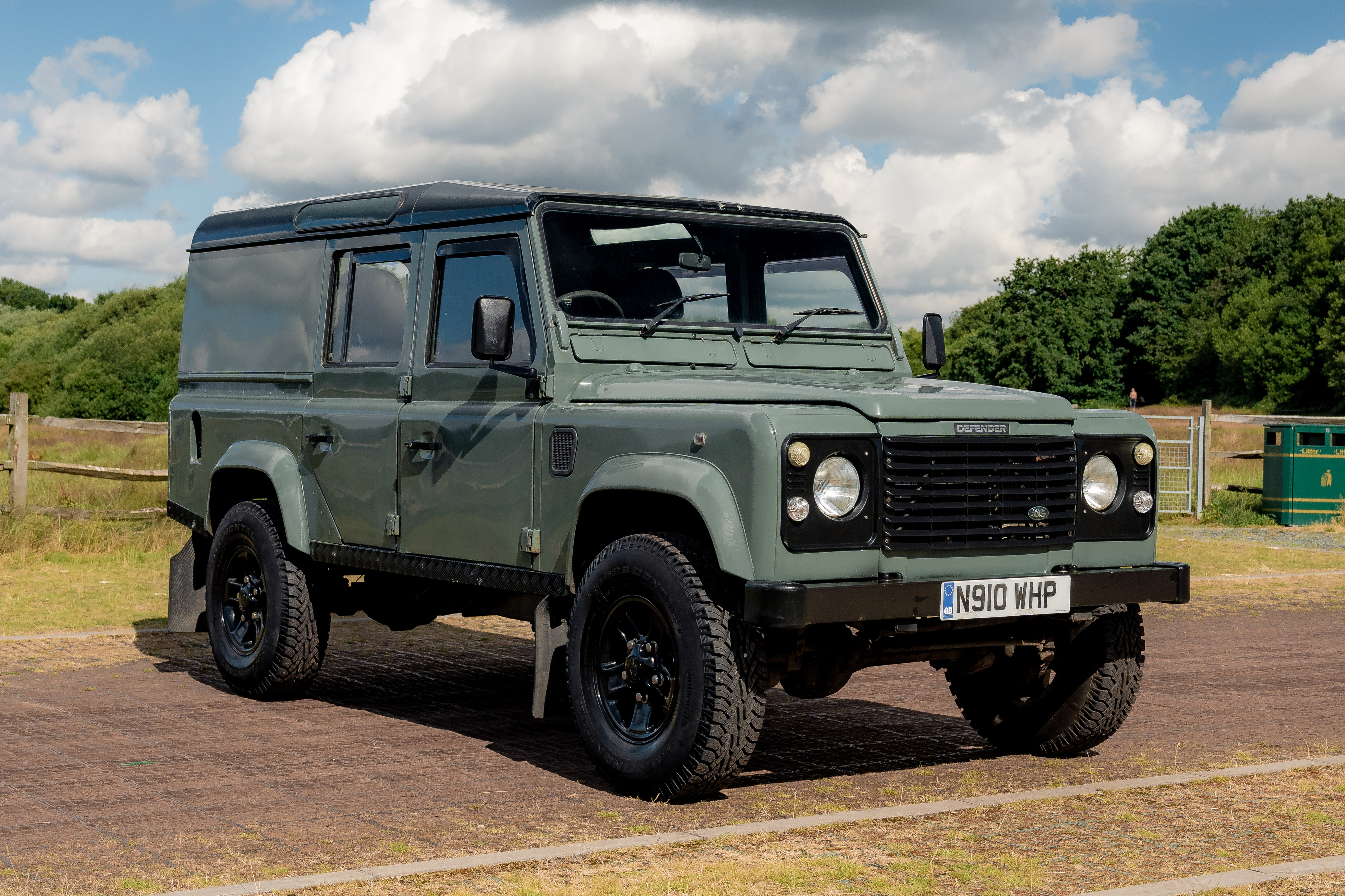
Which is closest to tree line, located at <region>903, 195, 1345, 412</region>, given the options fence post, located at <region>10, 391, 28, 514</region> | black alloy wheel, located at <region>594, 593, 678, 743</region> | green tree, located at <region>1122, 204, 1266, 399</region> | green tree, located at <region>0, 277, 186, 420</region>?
green tree, located at <region>1122, 204, 1266, 399</region>

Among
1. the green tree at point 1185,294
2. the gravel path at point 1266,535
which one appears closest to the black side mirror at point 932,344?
the gravel path at point 1266,535

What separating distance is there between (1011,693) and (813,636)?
1.64m

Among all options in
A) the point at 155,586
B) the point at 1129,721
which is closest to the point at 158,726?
the point at 1129,721

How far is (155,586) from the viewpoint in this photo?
13117 millimetres

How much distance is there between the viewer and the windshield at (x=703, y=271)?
6883 mm

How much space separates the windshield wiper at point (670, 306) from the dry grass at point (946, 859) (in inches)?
96.7

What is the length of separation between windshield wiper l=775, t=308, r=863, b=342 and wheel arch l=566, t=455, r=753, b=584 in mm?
1439

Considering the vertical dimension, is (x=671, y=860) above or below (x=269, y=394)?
below

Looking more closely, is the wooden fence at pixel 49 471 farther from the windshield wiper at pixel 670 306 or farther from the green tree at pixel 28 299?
the green tree at pixel 28 299

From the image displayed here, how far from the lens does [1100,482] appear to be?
6.37 meters

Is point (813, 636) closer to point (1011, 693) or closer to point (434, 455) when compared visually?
point (1011, 693)

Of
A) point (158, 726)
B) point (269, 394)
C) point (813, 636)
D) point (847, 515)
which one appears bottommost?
point (158, 726)

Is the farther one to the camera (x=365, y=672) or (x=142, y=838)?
(x=365, y=672)

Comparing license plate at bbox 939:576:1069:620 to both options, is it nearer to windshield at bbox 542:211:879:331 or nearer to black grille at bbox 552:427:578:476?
black grille at bbox 552:427:578:476
